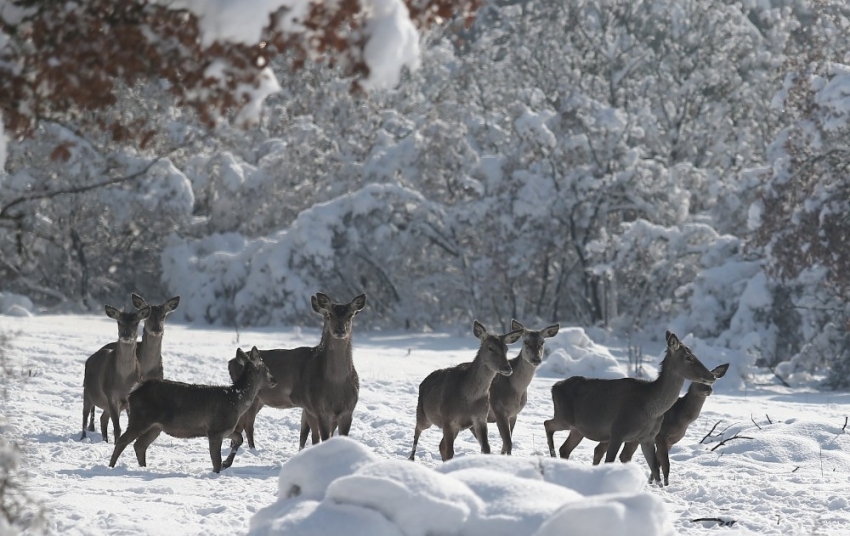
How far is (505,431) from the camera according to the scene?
12805 millimetres

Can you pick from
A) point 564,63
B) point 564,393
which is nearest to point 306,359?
point 564,393

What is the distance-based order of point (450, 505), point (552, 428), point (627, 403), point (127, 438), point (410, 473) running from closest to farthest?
point (450, 505) → point (410, 473) → point (127, 438) → point (627, 403) → point (552, 428)

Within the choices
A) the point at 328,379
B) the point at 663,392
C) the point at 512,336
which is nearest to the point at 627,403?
the point at 663,392

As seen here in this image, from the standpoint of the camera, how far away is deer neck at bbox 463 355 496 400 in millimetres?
12594

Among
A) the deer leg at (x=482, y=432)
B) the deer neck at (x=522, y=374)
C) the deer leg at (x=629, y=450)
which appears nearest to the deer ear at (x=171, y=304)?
the deer leg at (x=482, y=432)

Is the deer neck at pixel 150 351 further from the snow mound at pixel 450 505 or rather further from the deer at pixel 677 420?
the snow mound at pixel 450 505

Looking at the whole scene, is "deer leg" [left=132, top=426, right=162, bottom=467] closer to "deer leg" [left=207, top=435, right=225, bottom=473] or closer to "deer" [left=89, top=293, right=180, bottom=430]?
"deer leg" [left=207, top=435, right=225, bottom=473]

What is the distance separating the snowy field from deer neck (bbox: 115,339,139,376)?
2.99 feet

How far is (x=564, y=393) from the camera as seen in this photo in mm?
12930

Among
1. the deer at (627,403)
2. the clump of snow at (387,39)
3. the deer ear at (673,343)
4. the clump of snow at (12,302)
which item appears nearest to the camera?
the clump of snow at (387,39)

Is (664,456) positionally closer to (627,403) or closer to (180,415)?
(627,403)

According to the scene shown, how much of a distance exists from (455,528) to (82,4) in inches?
147

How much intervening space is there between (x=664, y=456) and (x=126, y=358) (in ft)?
19.9

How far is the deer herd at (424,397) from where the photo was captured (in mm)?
11711
